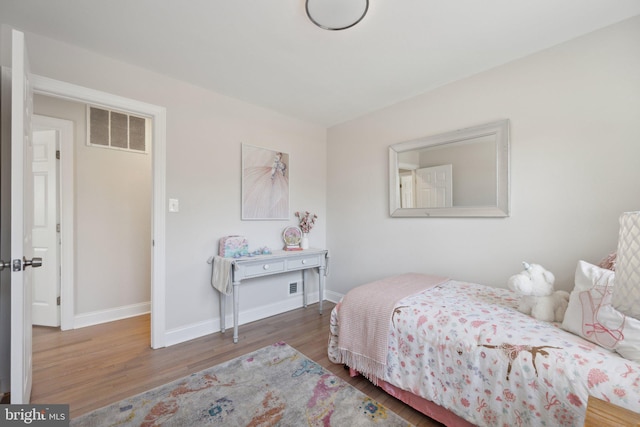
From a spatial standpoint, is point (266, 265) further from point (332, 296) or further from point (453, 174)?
point (453, 174)

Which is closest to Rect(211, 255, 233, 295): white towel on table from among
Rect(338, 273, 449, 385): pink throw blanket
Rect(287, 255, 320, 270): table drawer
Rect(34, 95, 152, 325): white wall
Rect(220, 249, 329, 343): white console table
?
Rect(220, 249, 329, 343): white console table

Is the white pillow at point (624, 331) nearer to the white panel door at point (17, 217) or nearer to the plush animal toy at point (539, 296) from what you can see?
the plush animal toy at point (539, 296)

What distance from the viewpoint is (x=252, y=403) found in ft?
5.42

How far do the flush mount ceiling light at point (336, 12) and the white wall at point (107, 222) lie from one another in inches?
108

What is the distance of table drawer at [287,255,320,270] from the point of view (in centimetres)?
288

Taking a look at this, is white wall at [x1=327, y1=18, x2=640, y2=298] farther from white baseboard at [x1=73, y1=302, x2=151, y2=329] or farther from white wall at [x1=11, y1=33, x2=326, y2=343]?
white baseboard at [x1=73, y1=302, x2=151, y2=329]

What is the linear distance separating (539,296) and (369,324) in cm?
98

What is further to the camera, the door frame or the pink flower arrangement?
the pink flower arrangement

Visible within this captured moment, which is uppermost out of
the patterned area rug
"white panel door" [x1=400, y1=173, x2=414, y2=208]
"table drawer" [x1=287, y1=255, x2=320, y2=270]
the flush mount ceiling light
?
the flush mount ceiling light

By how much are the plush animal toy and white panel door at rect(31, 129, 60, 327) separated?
3.98 meters

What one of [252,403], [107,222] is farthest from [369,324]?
[107,222]

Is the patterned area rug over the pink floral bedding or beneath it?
beneath

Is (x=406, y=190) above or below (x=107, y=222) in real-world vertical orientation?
above

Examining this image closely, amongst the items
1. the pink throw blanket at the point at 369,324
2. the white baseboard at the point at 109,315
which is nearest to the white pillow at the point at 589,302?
the pink throw blanket at the point at 369,324
